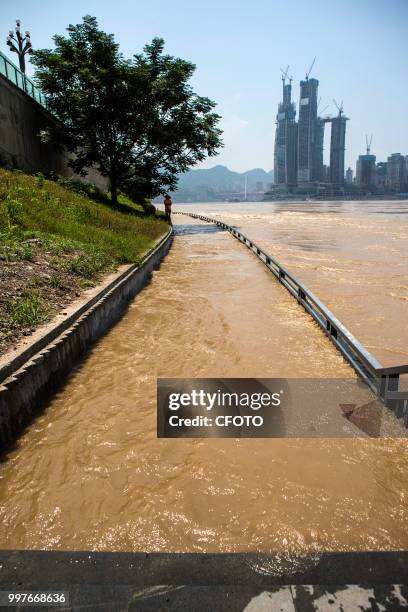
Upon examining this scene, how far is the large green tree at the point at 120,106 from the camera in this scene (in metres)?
26.8

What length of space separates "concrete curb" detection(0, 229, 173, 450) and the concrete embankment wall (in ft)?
52.2

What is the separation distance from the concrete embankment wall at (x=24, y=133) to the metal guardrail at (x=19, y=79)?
64cm

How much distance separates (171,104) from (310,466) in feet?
101

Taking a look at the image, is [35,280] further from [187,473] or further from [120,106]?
[120,106]

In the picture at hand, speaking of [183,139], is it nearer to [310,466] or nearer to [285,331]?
[285,331]

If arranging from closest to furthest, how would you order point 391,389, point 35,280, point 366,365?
point 391,389
point 366,365
point 35,280

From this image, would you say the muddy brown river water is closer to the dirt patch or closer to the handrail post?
the handrail post

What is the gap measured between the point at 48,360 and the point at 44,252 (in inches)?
211

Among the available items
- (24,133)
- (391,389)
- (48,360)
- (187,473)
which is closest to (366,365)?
(391,389)

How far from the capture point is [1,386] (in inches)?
164

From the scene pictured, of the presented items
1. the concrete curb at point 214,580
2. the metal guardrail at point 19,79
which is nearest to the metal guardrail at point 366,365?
the concrete curb at point 214,580

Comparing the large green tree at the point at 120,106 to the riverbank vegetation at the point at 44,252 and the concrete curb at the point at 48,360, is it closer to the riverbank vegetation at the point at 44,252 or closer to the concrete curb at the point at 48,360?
the riverbank vegetation at the point at 44,252

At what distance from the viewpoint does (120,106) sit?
90.0ft

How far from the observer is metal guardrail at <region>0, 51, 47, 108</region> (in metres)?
21.3
